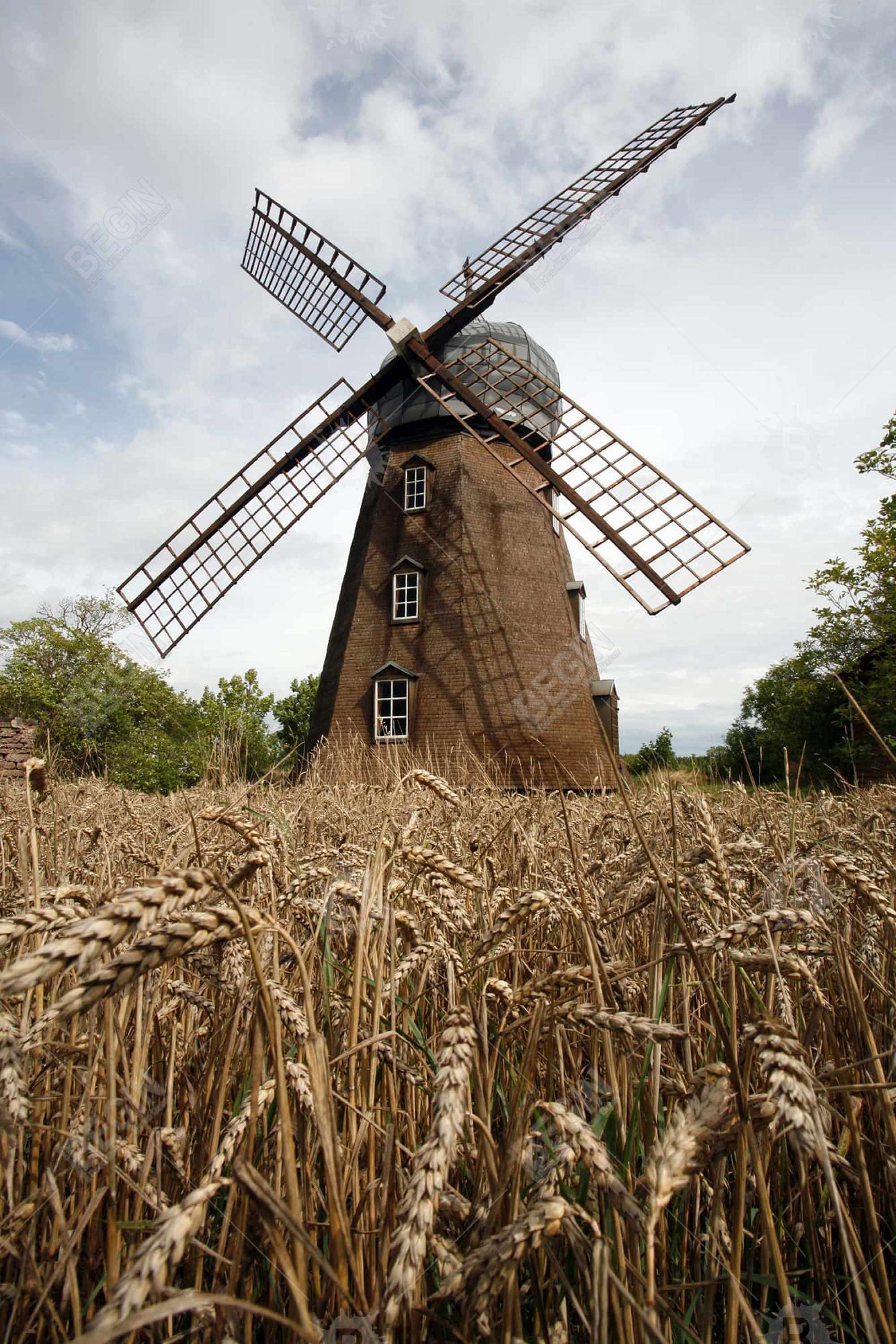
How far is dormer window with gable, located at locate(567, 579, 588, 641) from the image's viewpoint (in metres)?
18.4

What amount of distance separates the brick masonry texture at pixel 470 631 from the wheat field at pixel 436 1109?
11.9 m

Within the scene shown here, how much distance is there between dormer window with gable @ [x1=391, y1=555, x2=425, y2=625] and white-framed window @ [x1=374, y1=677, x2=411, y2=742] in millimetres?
1426

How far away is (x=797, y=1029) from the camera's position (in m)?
1.83

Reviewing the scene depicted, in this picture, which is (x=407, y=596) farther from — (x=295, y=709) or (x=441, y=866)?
(x=295, y=709)

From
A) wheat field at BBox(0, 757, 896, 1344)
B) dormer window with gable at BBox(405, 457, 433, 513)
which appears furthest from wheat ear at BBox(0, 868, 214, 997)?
dormer window with gable at BBox(405, 457, 433, 513)

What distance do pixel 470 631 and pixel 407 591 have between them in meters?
1.93

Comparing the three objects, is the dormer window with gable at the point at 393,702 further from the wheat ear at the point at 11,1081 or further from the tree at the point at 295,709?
the tree at the point at 295,709

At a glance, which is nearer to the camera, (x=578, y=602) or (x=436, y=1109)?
(x=436, y=1109)

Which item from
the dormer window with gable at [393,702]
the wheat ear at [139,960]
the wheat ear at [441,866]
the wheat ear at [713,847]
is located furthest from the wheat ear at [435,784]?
the dormer window with gable at [393,702]

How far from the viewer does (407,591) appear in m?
16.6

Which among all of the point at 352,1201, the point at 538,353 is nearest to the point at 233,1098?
the point at 352,1201

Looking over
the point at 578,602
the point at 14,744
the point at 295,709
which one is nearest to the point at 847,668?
the point at 578,602

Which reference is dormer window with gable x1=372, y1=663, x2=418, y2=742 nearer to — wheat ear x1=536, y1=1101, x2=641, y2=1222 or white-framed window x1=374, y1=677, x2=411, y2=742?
white-framed window x1=374, y1=677, x2=411, y2=742

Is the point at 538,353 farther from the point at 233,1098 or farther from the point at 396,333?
the point at 233,1098
